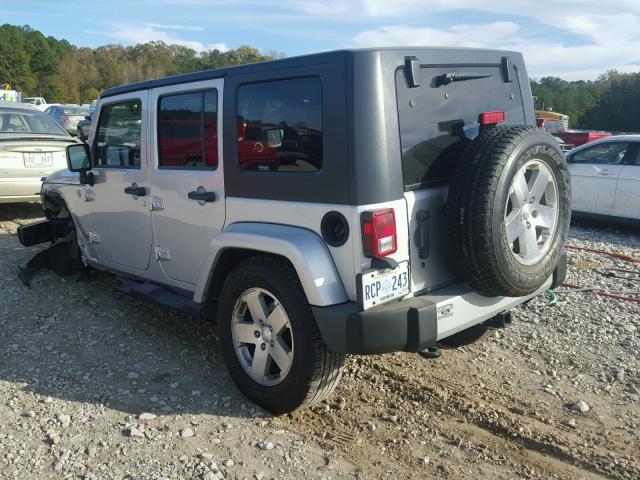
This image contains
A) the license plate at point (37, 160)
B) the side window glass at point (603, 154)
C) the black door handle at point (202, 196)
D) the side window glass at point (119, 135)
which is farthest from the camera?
the side window glass at point (603, 154)

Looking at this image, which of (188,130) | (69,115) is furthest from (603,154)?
(69,115)

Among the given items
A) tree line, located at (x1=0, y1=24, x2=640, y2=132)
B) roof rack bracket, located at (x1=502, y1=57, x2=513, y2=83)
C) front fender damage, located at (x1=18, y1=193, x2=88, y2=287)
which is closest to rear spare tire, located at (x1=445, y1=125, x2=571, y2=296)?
roof rack bracket, located at (x1=502, y1=57, x2=513, y2=83)

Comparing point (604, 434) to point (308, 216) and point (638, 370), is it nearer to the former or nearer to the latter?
point (638, 370)

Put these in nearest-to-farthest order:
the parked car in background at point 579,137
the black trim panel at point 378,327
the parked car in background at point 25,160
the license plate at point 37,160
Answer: the black trim panel at point 378,327, the parked car in background at point 25,160, the license plate at point 37,160, the parked car in background at point 579,137

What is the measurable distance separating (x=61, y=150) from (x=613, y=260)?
718cm

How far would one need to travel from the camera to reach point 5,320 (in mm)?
4934

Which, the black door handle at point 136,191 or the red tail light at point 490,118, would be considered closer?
the red tail light at point 490,118

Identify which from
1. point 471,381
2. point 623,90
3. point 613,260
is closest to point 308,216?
point 471,381

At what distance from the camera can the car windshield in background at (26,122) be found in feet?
27.9

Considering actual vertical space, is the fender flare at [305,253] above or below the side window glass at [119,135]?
below

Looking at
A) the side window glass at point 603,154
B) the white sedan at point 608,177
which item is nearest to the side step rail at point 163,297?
the white sedan at point 608,177

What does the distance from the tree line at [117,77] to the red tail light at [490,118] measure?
4515 centimetres

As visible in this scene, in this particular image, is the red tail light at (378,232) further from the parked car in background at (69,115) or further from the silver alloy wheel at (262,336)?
the parked car in background at (69,115)

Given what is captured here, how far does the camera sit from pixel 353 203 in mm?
2957
